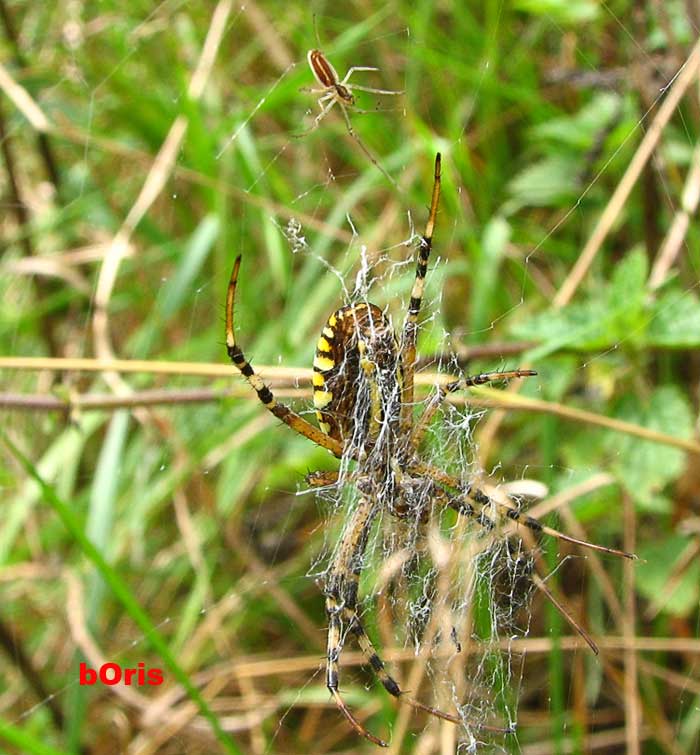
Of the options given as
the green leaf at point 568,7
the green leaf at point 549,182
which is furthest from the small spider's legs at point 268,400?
the green leaf at point 568,7

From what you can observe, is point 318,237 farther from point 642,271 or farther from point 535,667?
point 535,667

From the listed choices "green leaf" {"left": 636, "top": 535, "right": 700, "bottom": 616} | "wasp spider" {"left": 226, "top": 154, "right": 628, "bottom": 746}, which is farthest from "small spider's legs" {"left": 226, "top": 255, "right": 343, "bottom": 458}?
"green leaf" {"left": 636, "top": 535, "right": 700, "bottom": 616}

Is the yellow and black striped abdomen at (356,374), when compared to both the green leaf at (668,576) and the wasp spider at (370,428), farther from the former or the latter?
the green leaf at (668,576)

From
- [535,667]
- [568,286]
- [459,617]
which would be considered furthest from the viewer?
[535,667]

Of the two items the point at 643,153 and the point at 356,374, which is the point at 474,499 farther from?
the point at 643,153

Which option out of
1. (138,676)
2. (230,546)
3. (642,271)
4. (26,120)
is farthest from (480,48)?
(138,676)

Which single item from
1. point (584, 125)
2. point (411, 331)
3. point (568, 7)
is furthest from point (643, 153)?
point (411, 331)

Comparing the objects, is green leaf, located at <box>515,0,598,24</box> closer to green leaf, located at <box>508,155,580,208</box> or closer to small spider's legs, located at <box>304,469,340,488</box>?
green leaf, located at <box>508,155,580,208</box>
